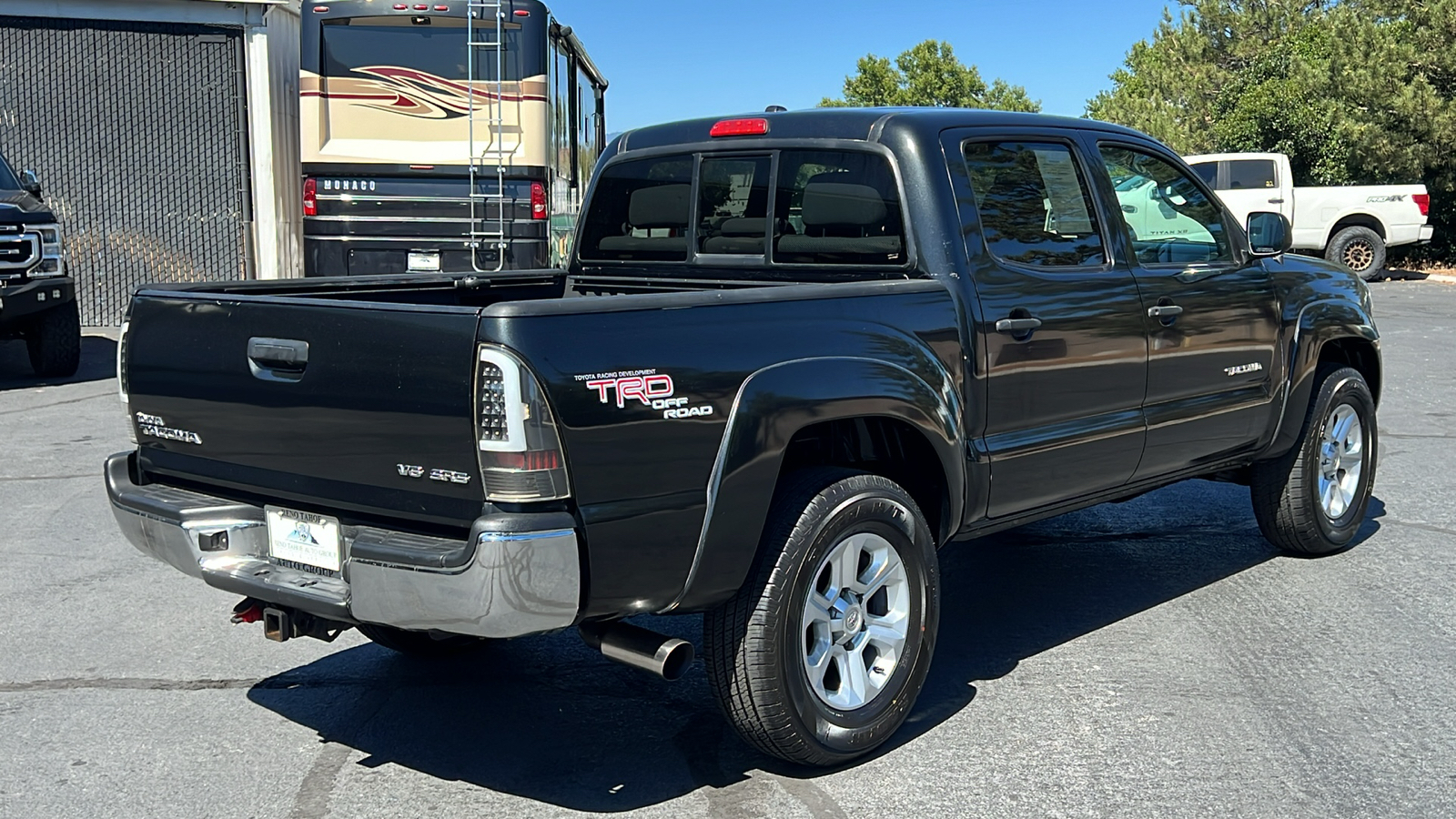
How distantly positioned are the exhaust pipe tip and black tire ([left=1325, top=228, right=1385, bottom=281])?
2183 centimetres

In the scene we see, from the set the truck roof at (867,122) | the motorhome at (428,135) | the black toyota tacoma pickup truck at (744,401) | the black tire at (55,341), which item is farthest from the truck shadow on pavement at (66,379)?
the truck roof at (867,122)

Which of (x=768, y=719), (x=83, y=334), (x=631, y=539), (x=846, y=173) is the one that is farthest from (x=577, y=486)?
(x=83, y=334)

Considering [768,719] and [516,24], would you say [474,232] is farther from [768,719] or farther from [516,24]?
[768,719]

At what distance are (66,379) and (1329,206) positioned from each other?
744 inches

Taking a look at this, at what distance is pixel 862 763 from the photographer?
408 centimetres

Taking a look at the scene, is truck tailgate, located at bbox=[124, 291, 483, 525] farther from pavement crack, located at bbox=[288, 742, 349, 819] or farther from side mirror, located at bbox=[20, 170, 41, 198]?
side mirror, located at bbox=[20, 170, 41, 198]

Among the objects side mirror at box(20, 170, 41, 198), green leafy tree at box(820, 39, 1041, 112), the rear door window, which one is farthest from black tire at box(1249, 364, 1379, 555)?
green leafy tree at box(820, 39, 1041, 112)

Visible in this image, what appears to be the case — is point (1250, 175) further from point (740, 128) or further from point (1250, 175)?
point (740, 128)

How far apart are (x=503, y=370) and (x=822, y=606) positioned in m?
1.27

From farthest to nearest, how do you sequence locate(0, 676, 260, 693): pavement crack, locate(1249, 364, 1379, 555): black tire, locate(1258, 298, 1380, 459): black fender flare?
locate(1249, 364, 1379, 555): black tire, locate(1258, 298, 1380, 459): black fender flare, locate(0, 676, 260, 693): pavement crack

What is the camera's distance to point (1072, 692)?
461cm

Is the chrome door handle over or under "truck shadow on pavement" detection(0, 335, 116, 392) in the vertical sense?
over

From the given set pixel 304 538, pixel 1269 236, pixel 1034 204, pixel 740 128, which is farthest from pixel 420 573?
pixel 1269 236

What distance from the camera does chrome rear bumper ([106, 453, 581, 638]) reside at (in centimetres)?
328
